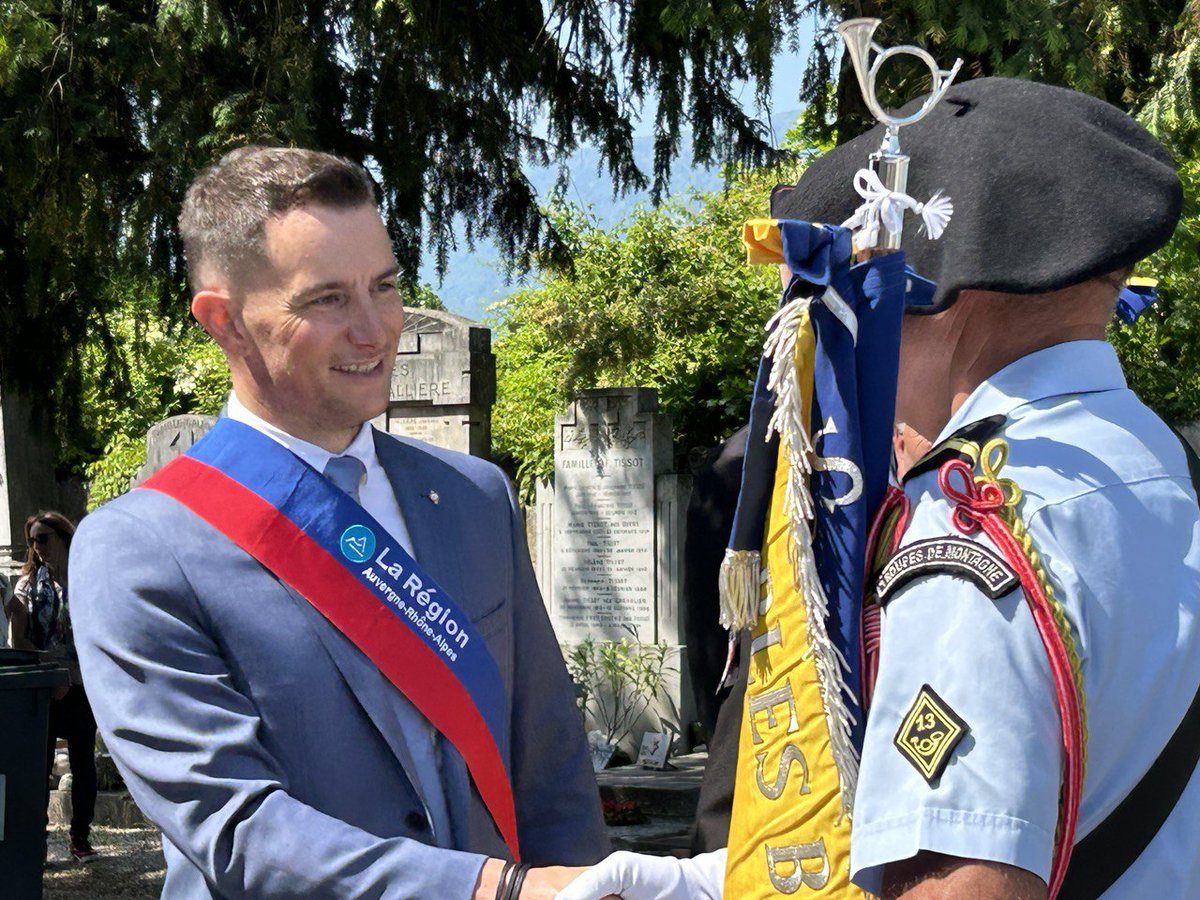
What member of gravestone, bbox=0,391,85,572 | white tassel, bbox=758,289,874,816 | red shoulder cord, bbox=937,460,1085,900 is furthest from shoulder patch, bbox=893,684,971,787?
gravestone, bbox=0,391,85,572

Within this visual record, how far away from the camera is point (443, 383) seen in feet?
35.2

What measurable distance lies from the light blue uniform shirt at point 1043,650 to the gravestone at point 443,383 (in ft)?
30.3

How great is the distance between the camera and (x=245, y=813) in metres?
1.83

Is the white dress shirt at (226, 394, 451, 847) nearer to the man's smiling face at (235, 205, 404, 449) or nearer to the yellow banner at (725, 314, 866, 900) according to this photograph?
the man's smiling face at (235, 205, 404, 449)

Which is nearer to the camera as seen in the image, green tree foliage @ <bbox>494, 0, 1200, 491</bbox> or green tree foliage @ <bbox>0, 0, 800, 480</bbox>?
green tree foliage @ <bbox>494, 0, 1200, 491</bbox>

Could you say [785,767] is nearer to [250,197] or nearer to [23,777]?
[250,197]

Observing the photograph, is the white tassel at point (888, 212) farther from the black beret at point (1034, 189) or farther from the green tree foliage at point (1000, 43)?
the green tree foliage at point (1000, 43)

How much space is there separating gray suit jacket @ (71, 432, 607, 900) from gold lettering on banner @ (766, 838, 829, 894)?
1.31 ft

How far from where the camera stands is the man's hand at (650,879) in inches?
72.5

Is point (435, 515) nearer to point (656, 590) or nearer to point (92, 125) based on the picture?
point (92, 125)

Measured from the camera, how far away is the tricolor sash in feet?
6.68

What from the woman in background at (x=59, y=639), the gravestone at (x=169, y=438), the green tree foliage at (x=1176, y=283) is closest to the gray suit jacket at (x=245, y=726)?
the green tree foliage at (x=1176, y=283)

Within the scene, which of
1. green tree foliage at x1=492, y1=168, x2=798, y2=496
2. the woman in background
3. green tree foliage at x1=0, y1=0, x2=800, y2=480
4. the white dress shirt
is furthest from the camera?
green tree foliage at x1=492, y1=168, x2=798, y2=496

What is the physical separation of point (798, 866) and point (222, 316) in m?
1.10
